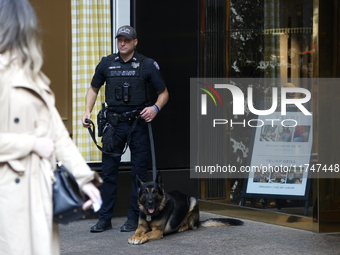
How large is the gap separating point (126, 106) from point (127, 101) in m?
0.07

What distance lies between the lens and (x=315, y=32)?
7.33 metres

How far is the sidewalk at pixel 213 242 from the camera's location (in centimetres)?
651

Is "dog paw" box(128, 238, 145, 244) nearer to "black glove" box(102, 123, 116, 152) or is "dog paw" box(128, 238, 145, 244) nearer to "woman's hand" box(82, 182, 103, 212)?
"black glove" box(102, 123, 116, 152)

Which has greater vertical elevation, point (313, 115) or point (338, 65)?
point (338, 65)

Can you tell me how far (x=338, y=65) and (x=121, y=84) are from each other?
2.37 meters

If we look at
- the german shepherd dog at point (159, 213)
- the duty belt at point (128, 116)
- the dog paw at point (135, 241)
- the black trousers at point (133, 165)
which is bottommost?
the dog paw at point (135, 241)

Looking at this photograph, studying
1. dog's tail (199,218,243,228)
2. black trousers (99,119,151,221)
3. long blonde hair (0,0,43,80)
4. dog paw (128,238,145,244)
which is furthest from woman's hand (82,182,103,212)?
dog's tail (199,218,243,228)

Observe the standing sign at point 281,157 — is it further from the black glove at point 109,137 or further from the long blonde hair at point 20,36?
the long blonde hair at point 20,36

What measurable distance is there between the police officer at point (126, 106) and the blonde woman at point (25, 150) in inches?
169

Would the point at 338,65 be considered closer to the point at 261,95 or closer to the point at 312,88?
the point at 312,88

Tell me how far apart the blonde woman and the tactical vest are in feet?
14.1

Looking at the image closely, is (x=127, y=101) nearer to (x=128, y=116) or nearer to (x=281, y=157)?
(x=128, y=116)

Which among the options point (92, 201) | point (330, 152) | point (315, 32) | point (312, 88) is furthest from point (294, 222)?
point (92, 201)

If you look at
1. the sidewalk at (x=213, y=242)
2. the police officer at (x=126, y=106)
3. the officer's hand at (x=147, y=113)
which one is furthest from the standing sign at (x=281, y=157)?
the officer's hand at (x=147, y=113)
